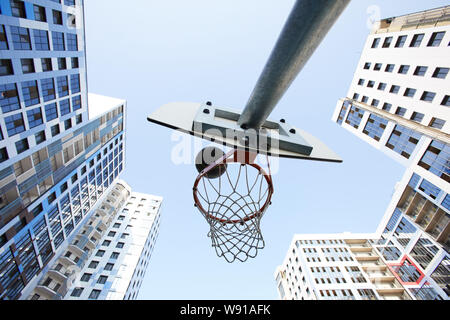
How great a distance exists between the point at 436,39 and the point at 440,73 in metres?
3.04

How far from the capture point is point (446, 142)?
1559 cm

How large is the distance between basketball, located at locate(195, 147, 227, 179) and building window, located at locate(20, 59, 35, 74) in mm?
19609

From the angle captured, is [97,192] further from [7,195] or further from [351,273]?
[351,273]

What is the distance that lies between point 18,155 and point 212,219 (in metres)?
19.0

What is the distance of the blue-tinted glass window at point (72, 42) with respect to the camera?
17730mm

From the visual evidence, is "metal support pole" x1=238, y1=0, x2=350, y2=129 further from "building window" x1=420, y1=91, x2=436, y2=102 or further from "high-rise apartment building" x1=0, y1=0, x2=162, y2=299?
"building window" x1=420, y1=91, x2=436, y2=102

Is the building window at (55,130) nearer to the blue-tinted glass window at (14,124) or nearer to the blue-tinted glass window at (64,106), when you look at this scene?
the blue-tinted glass window at (64,106)

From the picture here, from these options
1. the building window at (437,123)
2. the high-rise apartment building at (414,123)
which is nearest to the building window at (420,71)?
the high-rise apartment building at (414,123)

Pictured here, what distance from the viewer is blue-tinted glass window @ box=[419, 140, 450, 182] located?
52.3ft

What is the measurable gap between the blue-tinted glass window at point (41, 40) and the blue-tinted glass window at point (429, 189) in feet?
116

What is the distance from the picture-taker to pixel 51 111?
17281 mm
